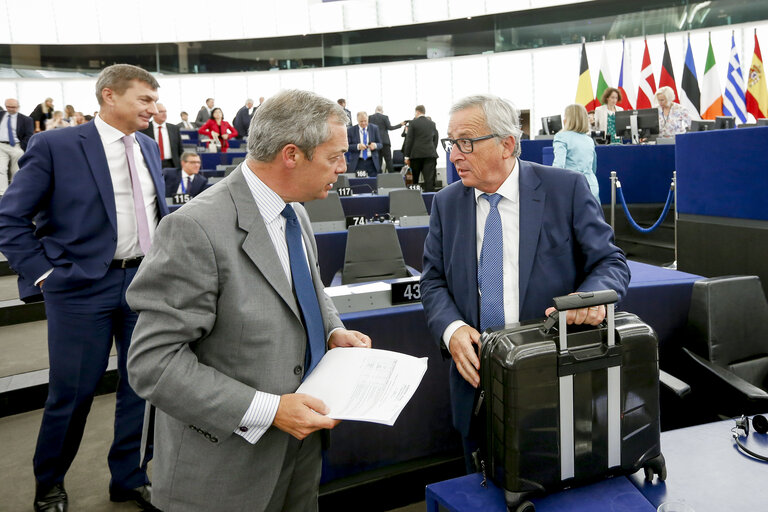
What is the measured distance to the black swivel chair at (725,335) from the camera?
2398mm

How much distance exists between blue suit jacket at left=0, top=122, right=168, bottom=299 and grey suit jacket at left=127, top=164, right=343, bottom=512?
1.06m

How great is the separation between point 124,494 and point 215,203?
1848 mm

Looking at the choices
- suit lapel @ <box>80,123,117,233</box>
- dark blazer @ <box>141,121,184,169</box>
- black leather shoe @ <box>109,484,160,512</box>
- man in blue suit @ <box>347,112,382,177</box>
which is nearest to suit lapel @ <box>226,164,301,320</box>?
suit lapel @ <box>80,123,117,233</box>

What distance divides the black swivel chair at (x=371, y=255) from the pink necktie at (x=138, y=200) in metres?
1.71

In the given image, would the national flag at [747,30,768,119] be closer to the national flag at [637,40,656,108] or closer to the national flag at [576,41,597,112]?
the national flag at [637,40,656,108]

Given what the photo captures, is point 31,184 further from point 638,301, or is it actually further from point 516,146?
point 638,301

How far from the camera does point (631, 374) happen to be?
126cm

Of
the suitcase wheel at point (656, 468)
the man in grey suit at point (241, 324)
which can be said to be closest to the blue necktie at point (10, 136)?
the man in grey suit at point (241, 324)

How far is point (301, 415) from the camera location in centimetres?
110

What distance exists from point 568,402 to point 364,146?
9.31 metres

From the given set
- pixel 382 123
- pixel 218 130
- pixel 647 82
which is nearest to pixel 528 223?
pixel 382 123

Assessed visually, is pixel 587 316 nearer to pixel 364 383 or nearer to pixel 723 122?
pixel 364 383

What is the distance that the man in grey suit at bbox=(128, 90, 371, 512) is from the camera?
105 cm

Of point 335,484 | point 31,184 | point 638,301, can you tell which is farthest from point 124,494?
point 638,301
